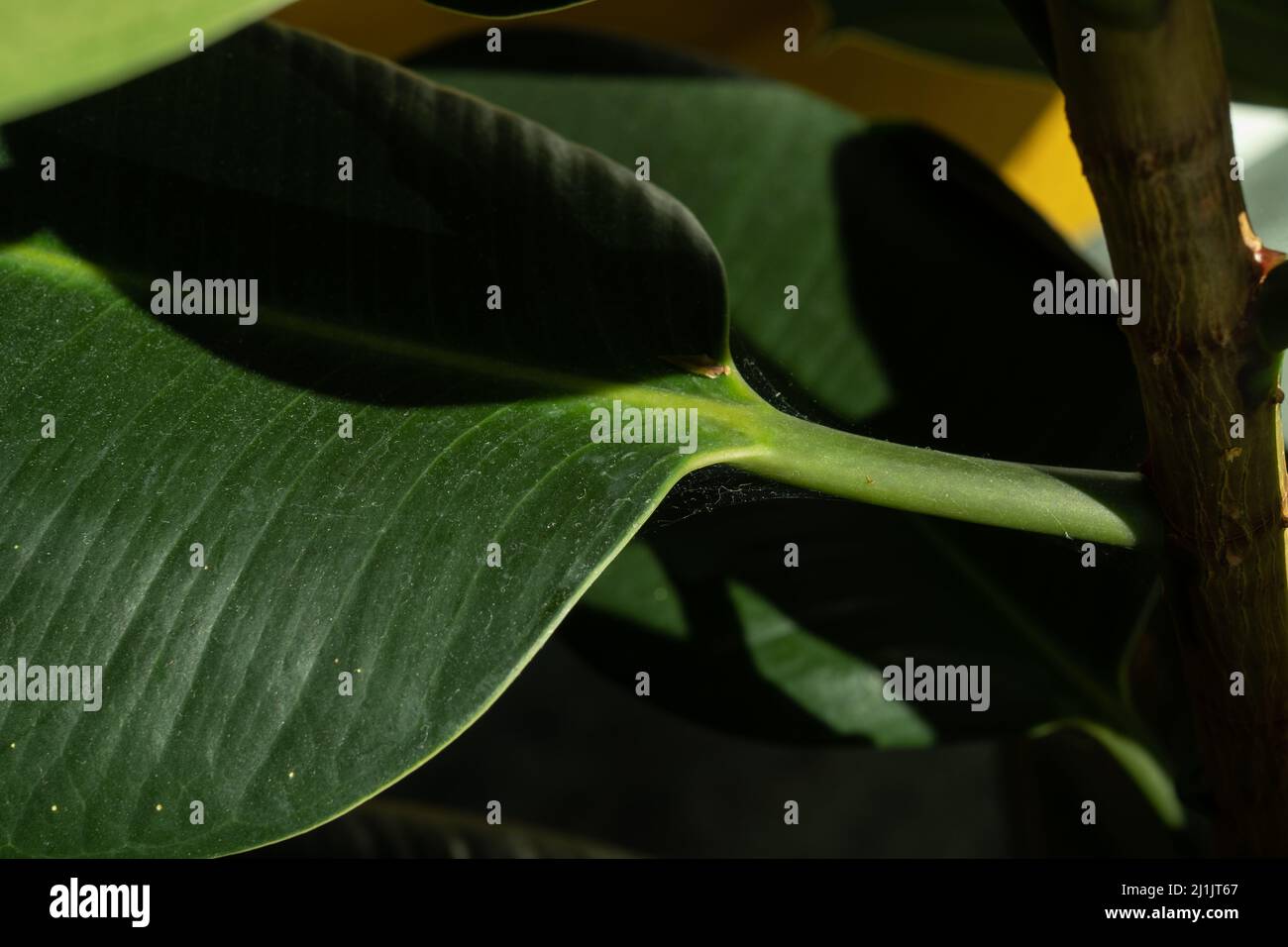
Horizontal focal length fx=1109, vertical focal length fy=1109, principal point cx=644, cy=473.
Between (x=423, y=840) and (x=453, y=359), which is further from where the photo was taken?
(x=423, y=840)

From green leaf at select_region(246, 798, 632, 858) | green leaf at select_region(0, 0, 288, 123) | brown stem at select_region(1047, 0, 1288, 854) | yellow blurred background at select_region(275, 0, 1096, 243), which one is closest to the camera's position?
green leaf at select_region(0, 0, 288, 123)

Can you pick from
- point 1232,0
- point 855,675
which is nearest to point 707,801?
point 855,675

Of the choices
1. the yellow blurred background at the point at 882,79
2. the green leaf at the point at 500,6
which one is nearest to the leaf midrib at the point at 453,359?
the green leaf at the point at 500,6

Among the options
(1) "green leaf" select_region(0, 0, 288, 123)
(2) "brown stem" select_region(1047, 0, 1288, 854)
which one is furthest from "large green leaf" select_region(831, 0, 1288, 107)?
(1) "green leaf" select_region(0, 0, 288, 123)

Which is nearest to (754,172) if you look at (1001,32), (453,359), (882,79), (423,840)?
(1001,32)

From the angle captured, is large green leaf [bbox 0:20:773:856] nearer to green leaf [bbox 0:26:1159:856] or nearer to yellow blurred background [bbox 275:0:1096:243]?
green leaf [bbox 0:26:1159:856]

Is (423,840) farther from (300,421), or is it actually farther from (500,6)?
(500,6)
